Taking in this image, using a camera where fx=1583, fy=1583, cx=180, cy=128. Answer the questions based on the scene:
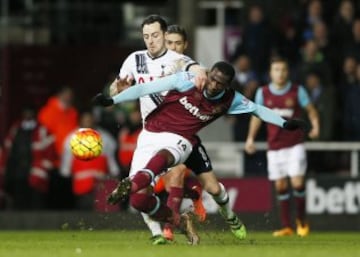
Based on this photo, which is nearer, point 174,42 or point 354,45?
point 174,42

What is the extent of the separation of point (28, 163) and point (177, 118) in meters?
8.80

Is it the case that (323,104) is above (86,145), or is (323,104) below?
below

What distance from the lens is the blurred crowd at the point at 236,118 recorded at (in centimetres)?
2366

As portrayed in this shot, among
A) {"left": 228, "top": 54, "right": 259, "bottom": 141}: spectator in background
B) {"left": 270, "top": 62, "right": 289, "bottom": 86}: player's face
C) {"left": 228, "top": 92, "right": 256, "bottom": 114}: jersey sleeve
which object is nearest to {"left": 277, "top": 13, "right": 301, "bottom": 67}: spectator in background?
{"left": 228, "top": 54, "right": 259, "bottom": 141}: spectator in background

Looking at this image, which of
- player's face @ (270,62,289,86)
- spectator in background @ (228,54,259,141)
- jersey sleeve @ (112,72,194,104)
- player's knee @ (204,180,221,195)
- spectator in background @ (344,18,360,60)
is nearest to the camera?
jersey sleeve @ (112,72,194,104)

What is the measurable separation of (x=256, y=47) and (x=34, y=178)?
396 centimetres

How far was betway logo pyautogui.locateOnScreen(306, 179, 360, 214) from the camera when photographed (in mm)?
22984

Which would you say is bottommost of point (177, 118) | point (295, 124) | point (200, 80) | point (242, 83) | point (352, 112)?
point (352, 112)

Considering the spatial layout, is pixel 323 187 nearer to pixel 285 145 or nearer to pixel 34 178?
pixel 285 145

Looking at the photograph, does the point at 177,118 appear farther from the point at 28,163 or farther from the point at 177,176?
the point at 28,163

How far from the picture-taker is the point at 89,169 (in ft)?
79.2

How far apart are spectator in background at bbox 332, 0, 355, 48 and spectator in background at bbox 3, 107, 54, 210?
183 inches

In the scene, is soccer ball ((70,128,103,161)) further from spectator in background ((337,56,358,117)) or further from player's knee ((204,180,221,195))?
spectator in background ((337,56,358,117))

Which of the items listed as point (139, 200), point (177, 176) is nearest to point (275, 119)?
point (177, 176)
